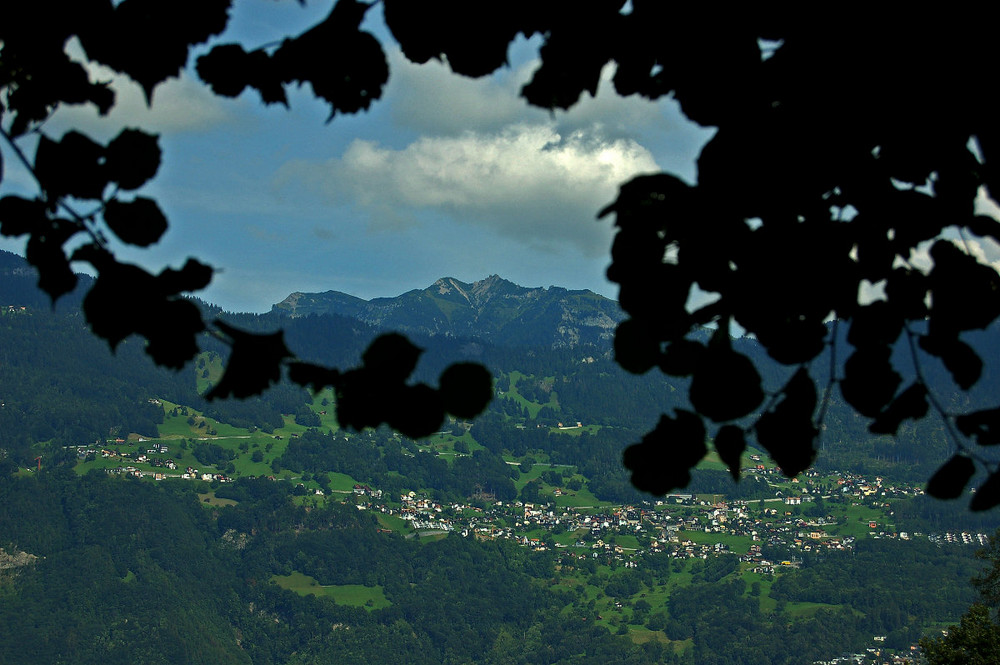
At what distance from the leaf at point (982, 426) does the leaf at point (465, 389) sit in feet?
4.26

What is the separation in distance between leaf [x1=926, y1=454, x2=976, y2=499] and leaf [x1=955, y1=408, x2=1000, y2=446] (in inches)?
2.6

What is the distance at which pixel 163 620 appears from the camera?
627 feet

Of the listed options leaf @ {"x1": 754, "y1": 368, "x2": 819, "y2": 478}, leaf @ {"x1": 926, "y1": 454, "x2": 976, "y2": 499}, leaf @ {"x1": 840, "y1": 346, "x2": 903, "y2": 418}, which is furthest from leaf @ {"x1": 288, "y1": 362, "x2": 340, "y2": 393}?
leaf @ {"x1": 926, "y1": 454, "x2": 976, "y2": 499}

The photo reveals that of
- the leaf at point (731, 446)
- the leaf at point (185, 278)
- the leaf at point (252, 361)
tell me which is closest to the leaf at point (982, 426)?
the leaf at point (731, 446)

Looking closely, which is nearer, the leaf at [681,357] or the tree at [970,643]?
the leaf at [681,357]

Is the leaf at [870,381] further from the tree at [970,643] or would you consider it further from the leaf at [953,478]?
the tree at [970,643]

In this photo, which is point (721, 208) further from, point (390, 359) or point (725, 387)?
point (390, 359)

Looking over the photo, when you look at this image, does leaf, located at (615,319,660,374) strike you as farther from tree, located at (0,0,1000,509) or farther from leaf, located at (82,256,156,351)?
leaf, located at (82,256,156,351)

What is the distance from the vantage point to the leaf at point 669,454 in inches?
87.7

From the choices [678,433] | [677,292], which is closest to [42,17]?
[677,292]

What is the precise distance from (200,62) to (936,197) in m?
2.17

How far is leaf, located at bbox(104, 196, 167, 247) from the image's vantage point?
2201mm

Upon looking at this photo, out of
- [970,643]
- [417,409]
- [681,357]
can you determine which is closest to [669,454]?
[681,357]

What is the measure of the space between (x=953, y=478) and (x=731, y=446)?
63cm
